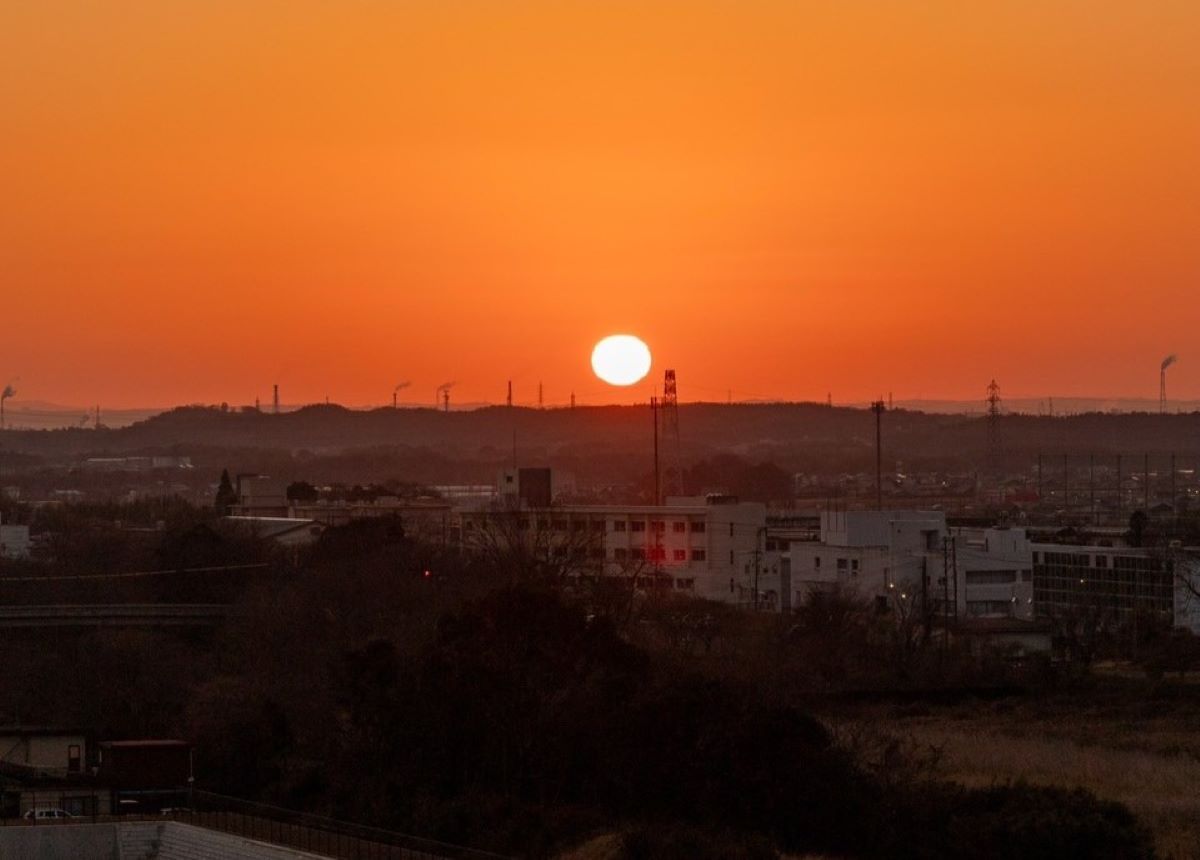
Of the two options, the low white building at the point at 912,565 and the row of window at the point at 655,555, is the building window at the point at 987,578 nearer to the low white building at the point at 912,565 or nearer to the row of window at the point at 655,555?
the low white building at the point at 912,565

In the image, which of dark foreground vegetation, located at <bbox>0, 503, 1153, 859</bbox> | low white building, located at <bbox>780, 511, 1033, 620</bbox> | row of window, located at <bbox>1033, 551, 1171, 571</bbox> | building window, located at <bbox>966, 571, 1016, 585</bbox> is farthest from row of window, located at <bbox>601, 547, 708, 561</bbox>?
dark foreground vegetation, located at <bbox>0, 503, 1153, 859</bbox>

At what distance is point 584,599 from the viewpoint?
2405 cm

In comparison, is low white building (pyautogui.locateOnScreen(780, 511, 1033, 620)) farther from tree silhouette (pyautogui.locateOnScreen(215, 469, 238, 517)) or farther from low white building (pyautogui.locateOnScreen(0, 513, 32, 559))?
low white building (pyautogui.locateOnScreen(0, 513, 32, 559))

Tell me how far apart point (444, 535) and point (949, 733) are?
21.5 m

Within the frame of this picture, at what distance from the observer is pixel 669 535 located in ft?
138

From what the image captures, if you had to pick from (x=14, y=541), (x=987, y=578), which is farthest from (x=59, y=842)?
(x=14, y=541)

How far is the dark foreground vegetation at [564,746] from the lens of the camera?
1394 centimetres

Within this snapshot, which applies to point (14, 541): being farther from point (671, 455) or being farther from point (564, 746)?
point (671, 455)

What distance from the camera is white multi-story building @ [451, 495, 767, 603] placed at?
38.9 metres

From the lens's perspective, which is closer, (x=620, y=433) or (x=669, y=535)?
(x=669, y=535)

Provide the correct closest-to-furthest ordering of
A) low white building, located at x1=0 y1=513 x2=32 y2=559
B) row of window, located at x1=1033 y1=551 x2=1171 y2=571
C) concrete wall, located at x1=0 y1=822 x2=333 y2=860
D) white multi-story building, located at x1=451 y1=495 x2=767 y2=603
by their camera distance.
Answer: concrete wall, located at x1=0 y1=822 x2=333 y2=860, row of window, located at x1=1033 y1=551 x2=1171 y2=571, white multi-story building, located at x1=451 y1=495 x2=767 y2=603, low white building, located at x1=0 y1=513 x2=32 y2=559

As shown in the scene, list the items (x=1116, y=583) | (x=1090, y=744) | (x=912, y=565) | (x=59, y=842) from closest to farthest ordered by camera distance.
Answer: (x=59, y=842) < (x=1090, y=744) < (x=1116, y=583) < (x=912, y=565)

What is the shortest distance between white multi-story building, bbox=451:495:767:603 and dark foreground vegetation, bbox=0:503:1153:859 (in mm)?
A: 14612

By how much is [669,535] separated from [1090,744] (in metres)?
22.8
